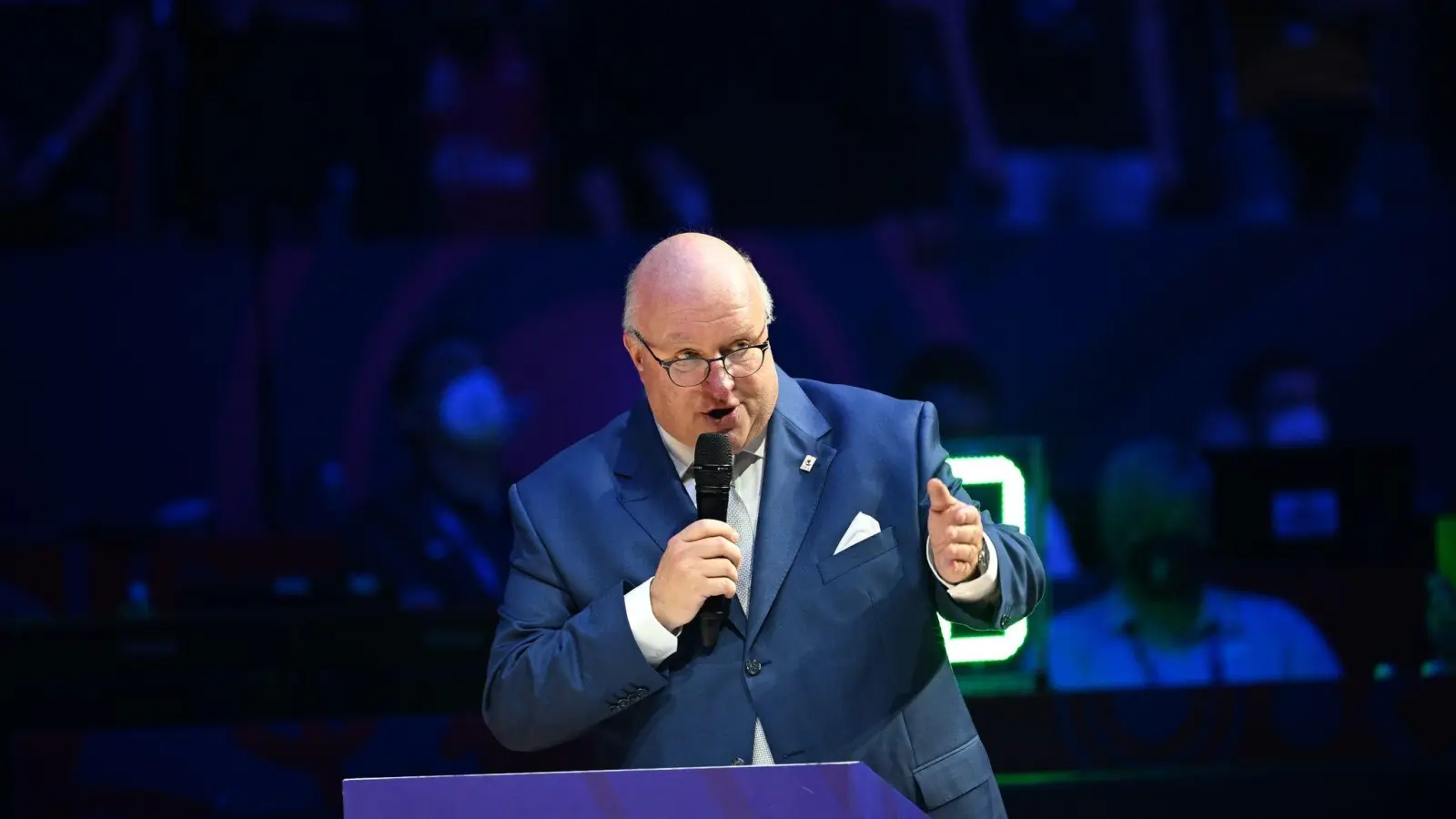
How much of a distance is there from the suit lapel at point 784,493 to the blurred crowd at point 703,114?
293 centimetres

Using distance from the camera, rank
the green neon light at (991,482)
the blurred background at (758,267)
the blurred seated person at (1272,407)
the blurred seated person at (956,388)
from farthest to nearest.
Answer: the blurred seated person at (1272,407) < the blurred seated person at (956,388) < the blurred background at (758,267) < the green neon light at (991,482)

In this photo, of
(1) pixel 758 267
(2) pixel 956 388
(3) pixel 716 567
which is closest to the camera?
(3) pixel 716 567

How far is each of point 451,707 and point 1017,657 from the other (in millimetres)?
1031

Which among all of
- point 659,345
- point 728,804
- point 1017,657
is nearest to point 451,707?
point 1017,657

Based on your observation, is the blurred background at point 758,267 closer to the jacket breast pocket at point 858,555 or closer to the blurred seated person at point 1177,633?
the blurred seated person at point 1177,633

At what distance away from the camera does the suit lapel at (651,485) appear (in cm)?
206

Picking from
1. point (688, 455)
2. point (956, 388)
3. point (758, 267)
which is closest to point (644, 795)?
point (688, 455)

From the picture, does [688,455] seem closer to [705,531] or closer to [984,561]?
[705,531]

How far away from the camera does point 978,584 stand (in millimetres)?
1943

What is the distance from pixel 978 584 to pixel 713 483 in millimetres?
349

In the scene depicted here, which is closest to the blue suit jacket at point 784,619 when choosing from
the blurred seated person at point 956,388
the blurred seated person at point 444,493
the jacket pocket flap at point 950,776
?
the jacket pocket flap at point 950,776

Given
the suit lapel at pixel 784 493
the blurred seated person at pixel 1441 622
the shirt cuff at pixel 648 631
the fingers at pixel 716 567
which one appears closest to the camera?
the fingers at pixel 716 567

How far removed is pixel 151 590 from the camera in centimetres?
381

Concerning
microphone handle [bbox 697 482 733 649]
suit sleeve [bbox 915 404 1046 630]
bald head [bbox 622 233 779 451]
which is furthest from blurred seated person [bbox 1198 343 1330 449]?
microphone handle [bbox 697 482 733 649]
